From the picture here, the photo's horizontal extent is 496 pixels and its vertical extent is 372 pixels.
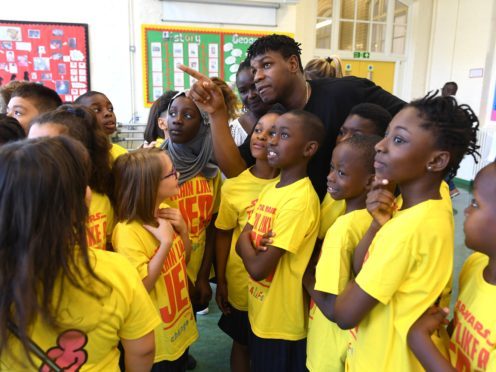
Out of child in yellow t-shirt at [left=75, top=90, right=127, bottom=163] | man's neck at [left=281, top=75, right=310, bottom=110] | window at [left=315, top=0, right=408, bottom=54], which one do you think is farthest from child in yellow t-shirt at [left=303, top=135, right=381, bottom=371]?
window at [left=315, top=0, right=408, bottom=54]

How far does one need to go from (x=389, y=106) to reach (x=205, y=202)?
881mm

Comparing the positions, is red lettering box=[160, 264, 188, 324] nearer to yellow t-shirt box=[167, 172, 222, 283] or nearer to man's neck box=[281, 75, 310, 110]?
yellow t-shirt box=[167, 172, 222, 283]

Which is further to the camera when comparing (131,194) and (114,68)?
(114,68)

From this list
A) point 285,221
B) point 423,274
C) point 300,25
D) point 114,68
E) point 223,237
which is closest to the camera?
point 423,274

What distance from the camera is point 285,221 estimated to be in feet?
4.06

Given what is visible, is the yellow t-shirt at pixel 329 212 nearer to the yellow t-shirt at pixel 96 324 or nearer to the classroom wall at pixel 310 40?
the yellow t-shirt at pixel 96 324

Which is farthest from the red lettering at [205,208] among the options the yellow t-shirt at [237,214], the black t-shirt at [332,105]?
the black t-shirt at [332,105]

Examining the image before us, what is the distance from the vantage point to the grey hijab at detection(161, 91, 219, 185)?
5.37ft

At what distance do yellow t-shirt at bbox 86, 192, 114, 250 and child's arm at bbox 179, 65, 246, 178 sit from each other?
1.57ft

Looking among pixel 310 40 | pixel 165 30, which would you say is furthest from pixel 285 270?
pixel 310 40

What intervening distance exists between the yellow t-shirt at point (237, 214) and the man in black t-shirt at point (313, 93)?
0.80ft

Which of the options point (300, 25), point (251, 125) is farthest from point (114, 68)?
point (251, 125)

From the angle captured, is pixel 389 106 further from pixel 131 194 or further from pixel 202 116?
pixel 131 194

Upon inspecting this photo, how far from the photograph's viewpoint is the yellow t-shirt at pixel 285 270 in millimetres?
1273
